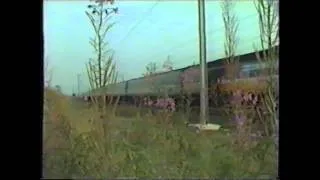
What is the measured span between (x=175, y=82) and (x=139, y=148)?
25 centimetres

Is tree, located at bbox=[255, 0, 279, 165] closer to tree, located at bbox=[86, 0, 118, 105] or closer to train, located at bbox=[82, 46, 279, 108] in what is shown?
train, located at bbox=[82, 46, 279, 108]

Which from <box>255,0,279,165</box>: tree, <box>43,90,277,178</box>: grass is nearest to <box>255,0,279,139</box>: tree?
<box>255,0,279,165</box>: tree

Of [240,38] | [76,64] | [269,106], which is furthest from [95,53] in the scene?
[269,106]

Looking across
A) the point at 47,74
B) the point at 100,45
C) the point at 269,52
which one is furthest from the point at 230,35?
the point at 47,74

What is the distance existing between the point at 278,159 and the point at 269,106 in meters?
0.17

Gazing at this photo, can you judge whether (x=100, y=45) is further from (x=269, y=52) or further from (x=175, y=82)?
(x=269, y=52)

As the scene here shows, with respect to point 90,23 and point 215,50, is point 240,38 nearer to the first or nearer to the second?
point 215,50

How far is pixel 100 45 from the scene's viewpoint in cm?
144

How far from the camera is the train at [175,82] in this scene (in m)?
1.44

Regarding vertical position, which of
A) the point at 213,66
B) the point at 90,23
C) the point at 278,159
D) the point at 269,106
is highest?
the point at 90,23

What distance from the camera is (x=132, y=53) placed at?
146cm
